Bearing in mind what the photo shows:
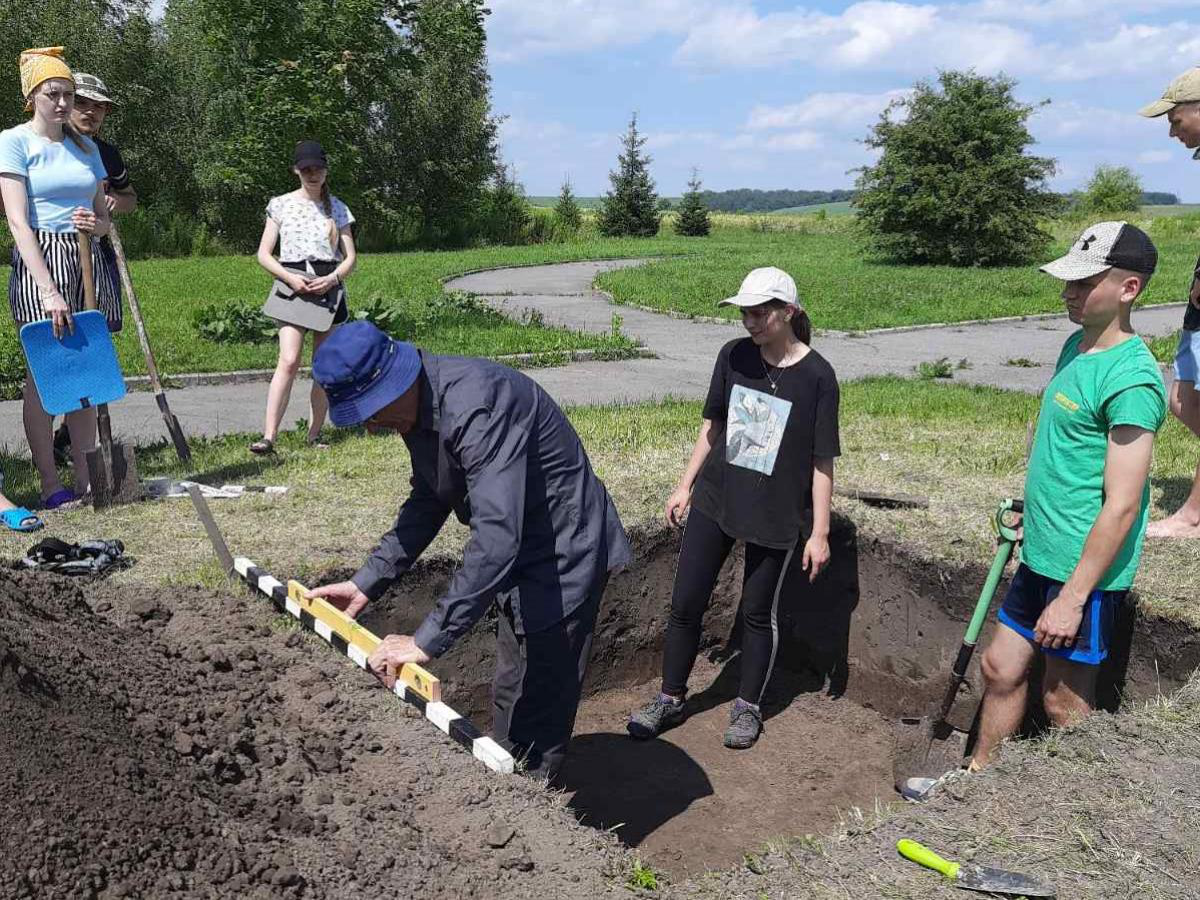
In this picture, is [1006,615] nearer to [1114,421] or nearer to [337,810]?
[1114,421]

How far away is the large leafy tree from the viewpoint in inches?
1067

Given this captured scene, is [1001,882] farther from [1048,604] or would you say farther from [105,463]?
[105,463]

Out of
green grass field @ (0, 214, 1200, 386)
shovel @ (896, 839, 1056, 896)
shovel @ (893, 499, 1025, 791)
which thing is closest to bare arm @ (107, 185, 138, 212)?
green grass field @ (0, 214, 1200, 386)

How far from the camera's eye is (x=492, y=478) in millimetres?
3143

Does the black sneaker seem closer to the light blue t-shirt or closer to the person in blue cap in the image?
the light blue t-shirt

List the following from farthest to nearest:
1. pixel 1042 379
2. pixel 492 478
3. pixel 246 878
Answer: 1. pixel 1042 379
2. pixel 492 478
3. pixel 246 878

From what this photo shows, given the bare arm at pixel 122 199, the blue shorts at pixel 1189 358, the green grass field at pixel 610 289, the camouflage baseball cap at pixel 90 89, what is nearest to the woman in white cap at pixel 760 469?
the blue shorts at pixel 1189 358

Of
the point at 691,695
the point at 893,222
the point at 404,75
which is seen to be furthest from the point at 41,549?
the point at 404,75

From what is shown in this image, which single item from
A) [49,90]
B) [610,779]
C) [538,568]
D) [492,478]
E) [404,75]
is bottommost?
[610,779]

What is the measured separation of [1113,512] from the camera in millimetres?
3510

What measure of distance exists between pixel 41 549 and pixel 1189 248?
36022mm

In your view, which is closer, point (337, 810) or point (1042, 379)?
point (337, 810)

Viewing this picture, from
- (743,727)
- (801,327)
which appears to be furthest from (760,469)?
(743,727)

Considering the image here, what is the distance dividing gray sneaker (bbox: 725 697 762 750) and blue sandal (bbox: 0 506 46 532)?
3773mm
